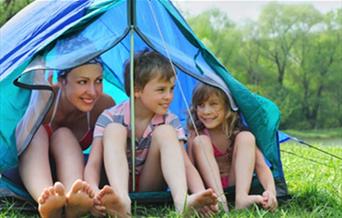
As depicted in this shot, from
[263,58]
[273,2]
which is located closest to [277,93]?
[263,58]

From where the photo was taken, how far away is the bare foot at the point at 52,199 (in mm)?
1682

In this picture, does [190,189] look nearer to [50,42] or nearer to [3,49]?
[50,42]

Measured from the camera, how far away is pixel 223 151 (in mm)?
2373

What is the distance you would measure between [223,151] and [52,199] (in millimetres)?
857

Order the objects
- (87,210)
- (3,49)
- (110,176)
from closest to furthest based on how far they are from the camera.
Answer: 1. (87,210)
2. (110,176)
3. (3,49)

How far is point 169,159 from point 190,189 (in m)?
0.18

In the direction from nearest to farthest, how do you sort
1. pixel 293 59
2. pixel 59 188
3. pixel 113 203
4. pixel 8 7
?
pixel 59 188 → pixel 113 203 → pixel 8 7 → pixel 293 59

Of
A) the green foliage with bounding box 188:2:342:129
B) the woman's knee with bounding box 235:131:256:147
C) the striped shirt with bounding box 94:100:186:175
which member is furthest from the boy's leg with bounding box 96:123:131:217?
the green foliage with bounding box 188:2:342:129

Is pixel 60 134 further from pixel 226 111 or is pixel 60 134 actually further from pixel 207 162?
pixel 226 111

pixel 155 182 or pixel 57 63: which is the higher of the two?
pixel 57 63

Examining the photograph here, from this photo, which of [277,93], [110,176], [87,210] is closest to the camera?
[87,210]

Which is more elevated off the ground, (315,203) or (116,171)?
(116,171)

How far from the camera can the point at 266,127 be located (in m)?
2.36

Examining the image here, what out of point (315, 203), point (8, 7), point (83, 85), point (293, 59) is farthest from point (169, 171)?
point (293, 59)
